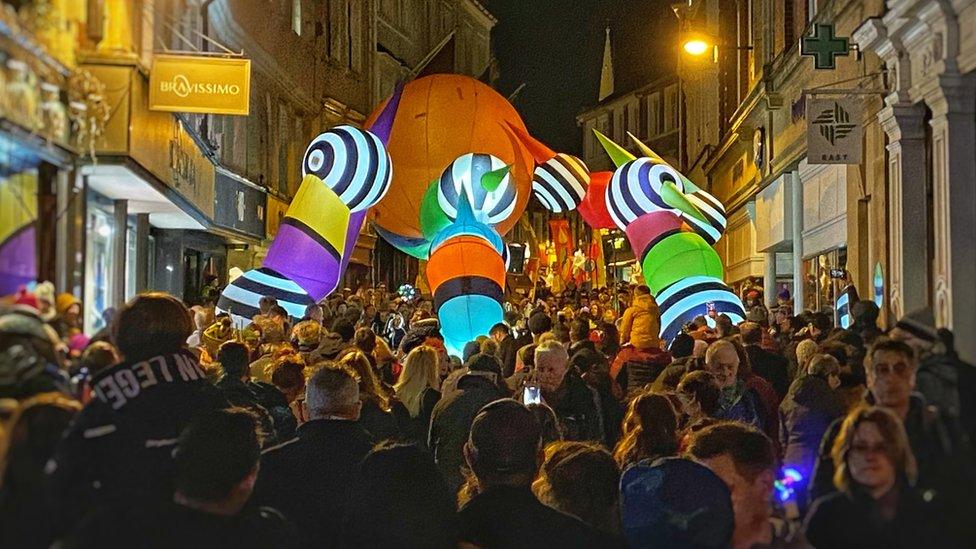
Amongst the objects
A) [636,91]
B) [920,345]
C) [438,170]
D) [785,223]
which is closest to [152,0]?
[920,345]

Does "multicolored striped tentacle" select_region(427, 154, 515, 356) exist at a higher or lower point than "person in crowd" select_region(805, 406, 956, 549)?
higher

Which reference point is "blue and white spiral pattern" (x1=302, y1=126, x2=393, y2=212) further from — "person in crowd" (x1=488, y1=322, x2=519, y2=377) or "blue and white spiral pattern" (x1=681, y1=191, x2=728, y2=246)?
"blue and white spiral pattern" (x1=681, y1=191, x2=728, y2=246)

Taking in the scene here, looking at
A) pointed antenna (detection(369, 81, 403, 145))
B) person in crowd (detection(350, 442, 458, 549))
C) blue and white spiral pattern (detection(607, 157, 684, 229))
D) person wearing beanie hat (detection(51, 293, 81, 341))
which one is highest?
pointed antenna (detection(369, 81, 403, 145))

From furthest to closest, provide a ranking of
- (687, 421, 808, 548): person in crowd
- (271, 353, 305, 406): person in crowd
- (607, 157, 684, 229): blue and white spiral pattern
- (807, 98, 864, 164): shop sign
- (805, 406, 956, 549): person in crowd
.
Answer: (607, 157, 684, 229): blue and white spiral pattern, (807, 98, 864, 164): shop sign, (271, 353, 305, 406): person in crowd, (687, 421, 808, 548): person in crowd, (805, 406, 956, 549): person in crowd

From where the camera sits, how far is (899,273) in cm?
421

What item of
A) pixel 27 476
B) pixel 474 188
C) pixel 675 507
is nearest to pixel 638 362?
pixel 675 507

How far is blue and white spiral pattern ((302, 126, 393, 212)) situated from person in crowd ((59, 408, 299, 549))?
9.10 metres

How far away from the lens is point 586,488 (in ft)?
13.3

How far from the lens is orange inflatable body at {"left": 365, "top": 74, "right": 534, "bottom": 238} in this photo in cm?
1661

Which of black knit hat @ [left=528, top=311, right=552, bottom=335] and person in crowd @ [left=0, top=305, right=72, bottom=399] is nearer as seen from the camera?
person in crowd @ [left=0, top=305, right=72, bottom=399]

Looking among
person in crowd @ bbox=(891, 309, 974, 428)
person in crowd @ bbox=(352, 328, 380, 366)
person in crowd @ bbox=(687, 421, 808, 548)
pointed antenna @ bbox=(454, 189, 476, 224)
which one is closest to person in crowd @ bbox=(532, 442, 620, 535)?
person in crowd @ bbox=(687, 421, 808, 548)

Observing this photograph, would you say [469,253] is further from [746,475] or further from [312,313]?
[746,475]

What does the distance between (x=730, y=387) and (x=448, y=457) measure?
1579 mm

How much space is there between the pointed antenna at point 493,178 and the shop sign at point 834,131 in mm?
5446
